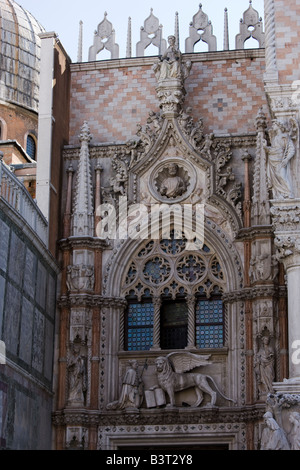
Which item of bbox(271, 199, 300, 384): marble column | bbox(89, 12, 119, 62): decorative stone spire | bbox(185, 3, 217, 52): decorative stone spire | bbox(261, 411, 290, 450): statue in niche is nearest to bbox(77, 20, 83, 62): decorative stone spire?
bbox(89, 12, 119, 62): decorative stone spire

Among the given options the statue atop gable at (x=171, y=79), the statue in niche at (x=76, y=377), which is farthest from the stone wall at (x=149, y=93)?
the statue in niche at (x=76, y=377)

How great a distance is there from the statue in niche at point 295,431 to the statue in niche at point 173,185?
6979 millimetres

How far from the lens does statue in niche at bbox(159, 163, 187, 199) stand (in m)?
22.9

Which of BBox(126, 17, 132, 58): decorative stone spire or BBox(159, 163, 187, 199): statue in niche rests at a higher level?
BBox(126, 17, 132, 58): decorative stone spire

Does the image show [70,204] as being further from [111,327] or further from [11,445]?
[11,445]

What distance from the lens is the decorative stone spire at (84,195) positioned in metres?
22.8

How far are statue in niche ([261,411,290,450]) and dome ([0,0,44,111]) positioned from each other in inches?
681

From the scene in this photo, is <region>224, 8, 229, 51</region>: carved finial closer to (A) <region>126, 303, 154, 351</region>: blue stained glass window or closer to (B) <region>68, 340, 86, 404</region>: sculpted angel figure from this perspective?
(A) <region>126, 303, 154, 351</region>: blue stained glass window

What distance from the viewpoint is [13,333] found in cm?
1953

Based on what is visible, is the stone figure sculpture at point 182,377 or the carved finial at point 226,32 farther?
the carved finial at point 226,32

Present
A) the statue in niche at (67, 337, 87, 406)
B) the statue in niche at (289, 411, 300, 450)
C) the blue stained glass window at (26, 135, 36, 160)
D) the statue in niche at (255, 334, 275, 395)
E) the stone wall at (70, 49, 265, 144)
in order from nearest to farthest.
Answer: the statue in niche at (289, 411, 300, 450) → the statue in niche at (255, 334, 275, 395) → the statue in niche at (67, 337, 87, 406) → the stone wall at (70, 49, 265, 144) → the blue stained glass window at (26, 135, 36, 160)

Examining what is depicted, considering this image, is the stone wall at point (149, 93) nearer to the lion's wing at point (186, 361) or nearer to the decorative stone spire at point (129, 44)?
the decorative stone spire at point (129, 44)
